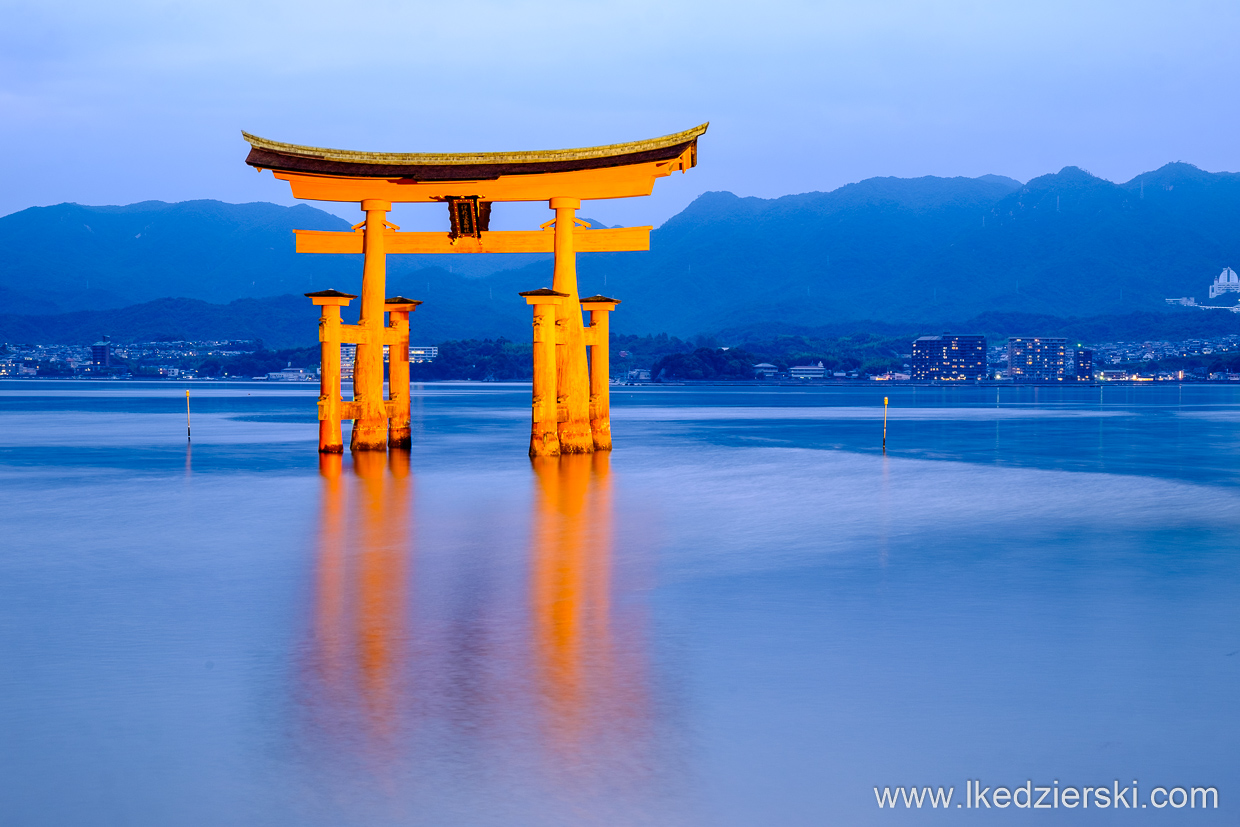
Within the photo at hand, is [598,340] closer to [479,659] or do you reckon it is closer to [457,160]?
[457,160]

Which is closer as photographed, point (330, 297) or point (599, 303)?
point (330, 297)

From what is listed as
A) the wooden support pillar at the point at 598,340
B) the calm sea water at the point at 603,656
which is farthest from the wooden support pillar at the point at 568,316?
the calm sea water at the point at 603,656

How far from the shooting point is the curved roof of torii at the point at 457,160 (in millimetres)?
27250

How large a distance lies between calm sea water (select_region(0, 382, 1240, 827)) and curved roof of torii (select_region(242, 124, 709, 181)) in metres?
8.52

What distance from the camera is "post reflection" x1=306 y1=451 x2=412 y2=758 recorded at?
328 inches

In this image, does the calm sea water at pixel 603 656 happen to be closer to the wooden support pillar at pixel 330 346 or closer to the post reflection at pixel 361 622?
the post reflection at pixel 361 622

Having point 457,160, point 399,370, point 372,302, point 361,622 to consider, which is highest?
point 457,160

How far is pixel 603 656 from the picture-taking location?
408 inches

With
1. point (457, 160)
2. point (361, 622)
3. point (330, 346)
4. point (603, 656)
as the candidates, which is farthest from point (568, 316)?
point (603, 656)

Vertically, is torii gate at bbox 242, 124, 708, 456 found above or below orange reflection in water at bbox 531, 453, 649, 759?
above

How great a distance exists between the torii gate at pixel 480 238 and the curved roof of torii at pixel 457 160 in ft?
0.09

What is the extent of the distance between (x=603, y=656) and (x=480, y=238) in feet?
75.4

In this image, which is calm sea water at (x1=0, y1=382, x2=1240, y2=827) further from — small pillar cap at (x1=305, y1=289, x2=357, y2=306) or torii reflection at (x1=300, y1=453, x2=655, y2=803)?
small pillar cap at (x1=305, y1=289, x2=357, y2=306)

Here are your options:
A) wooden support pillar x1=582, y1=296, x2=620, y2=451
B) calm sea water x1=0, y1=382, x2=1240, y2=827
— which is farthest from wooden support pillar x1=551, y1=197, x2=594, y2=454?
calm sea water x1=0, y1=382, x2=1240, y2=827
